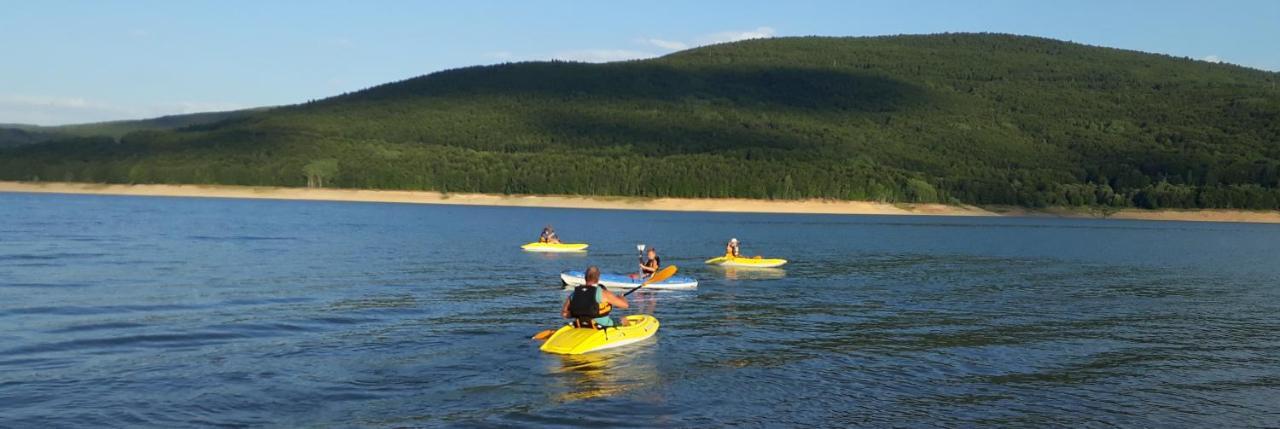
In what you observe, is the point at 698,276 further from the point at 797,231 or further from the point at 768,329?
the point at 797,231

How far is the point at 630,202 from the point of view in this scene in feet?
525

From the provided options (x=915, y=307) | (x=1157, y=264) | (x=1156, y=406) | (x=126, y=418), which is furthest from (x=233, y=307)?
(x=1157, y=264)

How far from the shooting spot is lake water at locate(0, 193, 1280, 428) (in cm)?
1736

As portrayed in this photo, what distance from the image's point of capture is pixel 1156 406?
18.6m

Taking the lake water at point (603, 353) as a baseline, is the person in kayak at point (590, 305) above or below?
above

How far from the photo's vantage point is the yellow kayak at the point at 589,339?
22.2 m

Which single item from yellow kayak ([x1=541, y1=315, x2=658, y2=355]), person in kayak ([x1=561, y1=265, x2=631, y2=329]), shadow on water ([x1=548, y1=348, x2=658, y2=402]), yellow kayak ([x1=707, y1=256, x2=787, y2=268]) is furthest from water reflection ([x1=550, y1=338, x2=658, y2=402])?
yellow kayak ([x1=707, y1=256, x2=787, y2=268])

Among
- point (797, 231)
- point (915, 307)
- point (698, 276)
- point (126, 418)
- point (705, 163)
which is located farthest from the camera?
point (705, 163)

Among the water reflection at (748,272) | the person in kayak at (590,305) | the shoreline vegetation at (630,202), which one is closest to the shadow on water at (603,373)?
the person in kayak at (590,305)

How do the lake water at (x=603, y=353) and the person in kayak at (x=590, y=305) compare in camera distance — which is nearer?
the lake water at (x=603, y=353)

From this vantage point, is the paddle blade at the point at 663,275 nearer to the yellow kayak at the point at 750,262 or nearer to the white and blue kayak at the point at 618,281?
the white and blue kayak at the point at 618,281

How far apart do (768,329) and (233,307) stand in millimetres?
13656

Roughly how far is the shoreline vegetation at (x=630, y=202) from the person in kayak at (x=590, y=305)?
128643mm

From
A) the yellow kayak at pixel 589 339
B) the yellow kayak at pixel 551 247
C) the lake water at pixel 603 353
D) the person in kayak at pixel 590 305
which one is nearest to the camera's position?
the lake water at pixel 603 353
